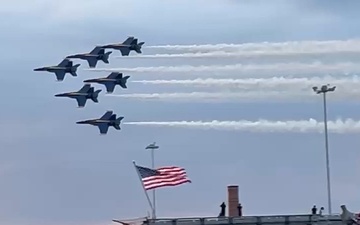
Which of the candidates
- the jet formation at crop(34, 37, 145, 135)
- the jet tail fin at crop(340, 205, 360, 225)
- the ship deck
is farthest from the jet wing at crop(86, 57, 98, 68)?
the jet tail fin at crop(340, 205, 360, 225)

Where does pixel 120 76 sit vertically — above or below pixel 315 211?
above

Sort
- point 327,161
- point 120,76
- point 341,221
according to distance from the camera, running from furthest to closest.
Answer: point 120,76 < point 327,161 < point 341,221

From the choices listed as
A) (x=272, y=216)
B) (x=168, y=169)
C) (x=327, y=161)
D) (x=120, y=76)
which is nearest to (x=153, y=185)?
(x=168, y=169)

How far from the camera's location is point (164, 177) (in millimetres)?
111812

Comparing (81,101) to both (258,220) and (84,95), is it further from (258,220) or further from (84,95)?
(258,220)

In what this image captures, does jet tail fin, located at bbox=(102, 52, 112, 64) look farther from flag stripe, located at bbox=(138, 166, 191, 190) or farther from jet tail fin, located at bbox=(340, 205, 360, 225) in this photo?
jet tail fin, located at bbox=(340, 205, 360, 225)

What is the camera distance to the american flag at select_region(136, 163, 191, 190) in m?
111

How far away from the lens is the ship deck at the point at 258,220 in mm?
109188

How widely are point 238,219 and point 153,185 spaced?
787 cm

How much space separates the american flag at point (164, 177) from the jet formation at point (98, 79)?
29631 mm

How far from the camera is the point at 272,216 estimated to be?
112 m

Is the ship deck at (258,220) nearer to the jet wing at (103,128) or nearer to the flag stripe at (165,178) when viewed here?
the flag stripe at (165,178)

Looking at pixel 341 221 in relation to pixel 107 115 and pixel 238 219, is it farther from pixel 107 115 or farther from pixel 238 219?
pixel 107 115

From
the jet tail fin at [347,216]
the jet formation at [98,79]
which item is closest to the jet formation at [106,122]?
the jet formation at [98,79]
